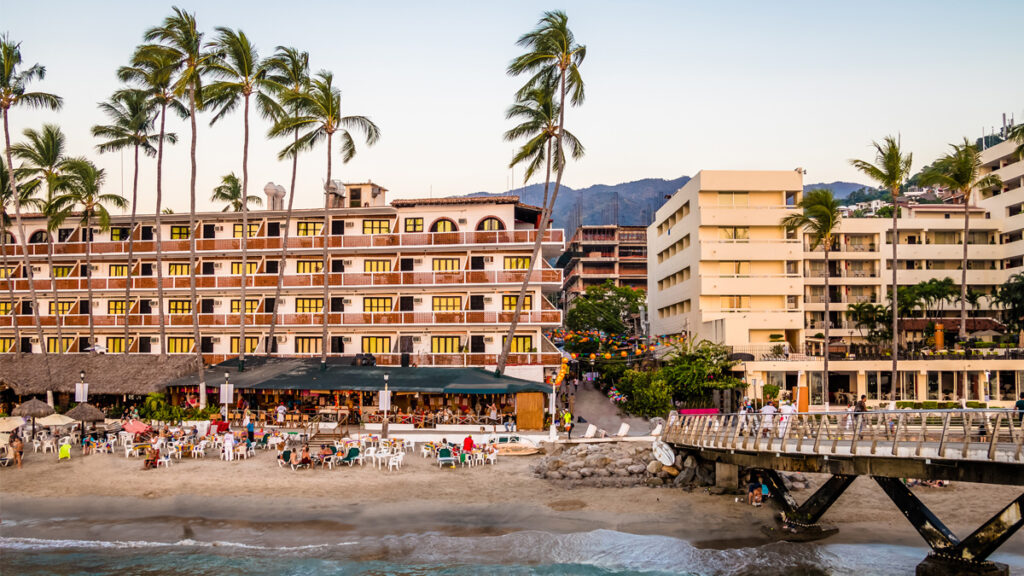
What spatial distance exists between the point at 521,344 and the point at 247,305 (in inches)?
675

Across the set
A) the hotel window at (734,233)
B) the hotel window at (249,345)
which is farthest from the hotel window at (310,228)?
the hotel window at (734,233)

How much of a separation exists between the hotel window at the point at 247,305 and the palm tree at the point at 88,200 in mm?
8275

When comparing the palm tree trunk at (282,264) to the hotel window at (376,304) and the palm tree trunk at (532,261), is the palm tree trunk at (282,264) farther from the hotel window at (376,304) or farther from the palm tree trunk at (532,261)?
the palm tree trunk at (532,261)

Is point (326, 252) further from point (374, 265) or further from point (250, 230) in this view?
point (250, 230)

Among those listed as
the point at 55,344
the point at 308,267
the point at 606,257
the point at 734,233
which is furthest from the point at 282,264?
the point at 606,257

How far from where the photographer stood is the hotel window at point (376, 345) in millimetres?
45812

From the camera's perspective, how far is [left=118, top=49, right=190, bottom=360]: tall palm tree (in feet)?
138

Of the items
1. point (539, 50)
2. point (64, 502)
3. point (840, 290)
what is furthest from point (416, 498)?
point (840, 290)

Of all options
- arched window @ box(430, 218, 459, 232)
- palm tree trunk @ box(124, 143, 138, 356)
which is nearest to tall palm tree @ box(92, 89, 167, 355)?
palm tree trunk @ box(124, 143, 138, 356)

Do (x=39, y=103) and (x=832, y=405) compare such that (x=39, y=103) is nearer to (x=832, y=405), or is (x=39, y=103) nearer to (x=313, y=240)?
(x=313, y=240)

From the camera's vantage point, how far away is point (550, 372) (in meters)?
44.5

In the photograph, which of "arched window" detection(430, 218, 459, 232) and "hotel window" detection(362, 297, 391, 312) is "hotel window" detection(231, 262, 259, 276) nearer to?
"hotel window" detection(362, 297, 391, 312)

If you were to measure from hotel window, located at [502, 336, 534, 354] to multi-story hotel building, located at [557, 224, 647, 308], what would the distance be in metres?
54.0

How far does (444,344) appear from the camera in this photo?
45.0 meters
